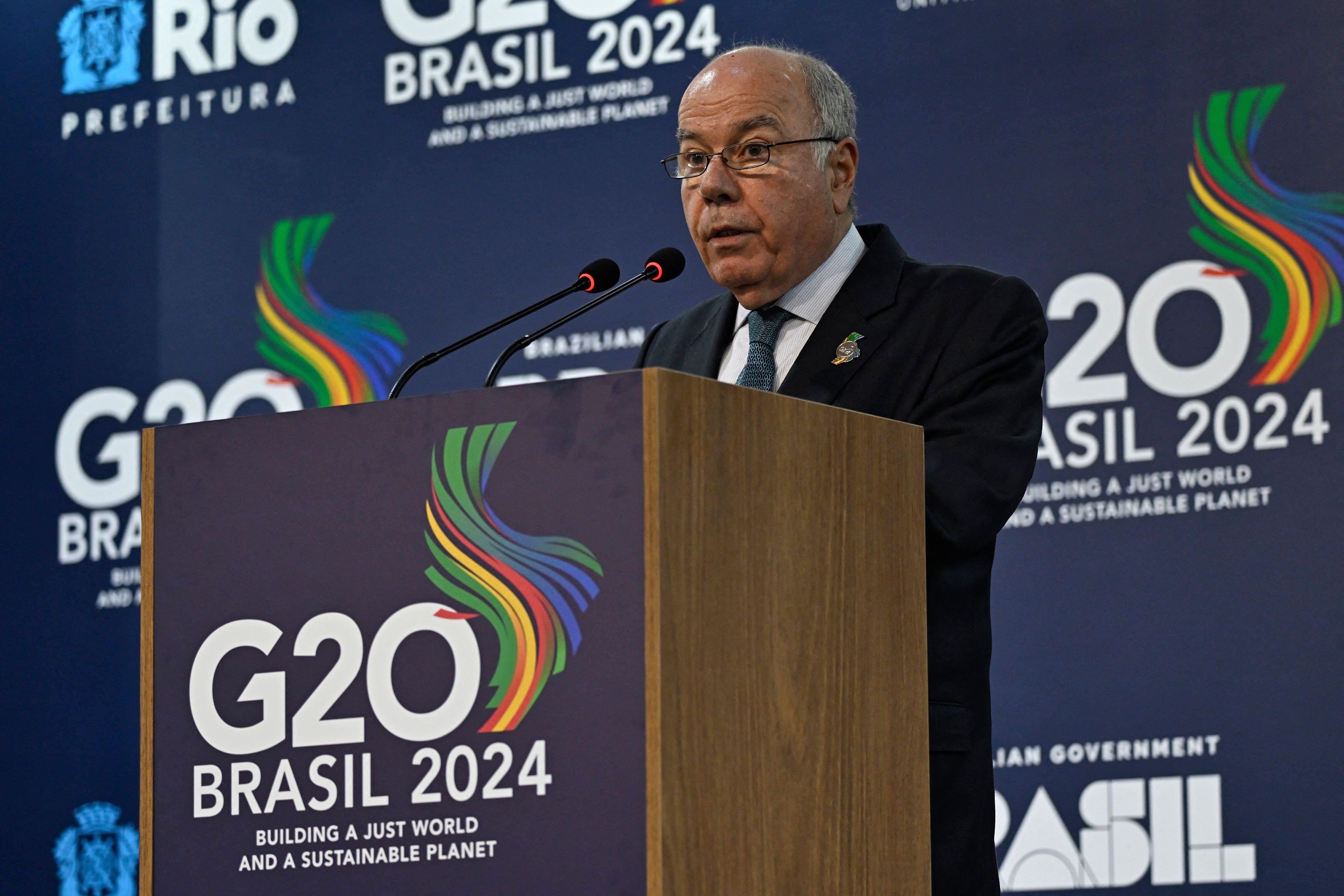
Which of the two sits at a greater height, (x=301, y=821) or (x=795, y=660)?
(x=795, y=660)

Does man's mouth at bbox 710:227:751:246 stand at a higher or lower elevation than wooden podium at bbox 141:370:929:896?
higher

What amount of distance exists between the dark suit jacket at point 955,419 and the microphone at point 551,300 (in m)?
0.26

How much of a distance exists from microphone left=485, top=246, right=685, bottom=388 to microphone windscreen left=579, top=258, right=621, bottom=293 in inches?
0.7

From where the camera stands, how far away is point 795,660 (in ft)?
4.63

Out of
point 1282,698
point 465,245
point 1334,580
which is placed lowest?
point 1282,698


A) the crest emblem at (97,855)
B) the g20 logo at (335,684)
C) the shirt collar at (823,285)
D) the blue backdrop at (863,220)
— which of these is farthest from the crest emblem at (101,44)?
the g20 logo at (335,684)

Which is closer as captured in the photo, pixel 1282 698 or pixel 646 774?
pixel 646 774

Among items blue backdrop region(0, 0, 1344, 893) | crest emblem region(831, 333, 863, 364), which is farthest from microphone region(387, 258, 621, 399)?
blue backdrop region(0, 0, 1344, 893)

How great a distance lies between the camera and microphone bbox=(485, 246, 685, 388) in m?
1.91

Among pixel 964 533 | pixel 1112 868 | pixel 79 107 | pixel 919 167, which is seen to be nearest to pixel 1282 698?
pixel 1112 868

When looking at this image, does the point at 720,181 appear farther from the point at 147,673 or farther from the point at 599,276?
the point at 147,673

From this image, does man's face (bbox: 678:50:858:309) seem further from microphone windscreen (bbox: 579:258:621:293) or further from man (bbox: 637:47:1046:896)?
microphone windscreen (bbox: 579:258:621:293)

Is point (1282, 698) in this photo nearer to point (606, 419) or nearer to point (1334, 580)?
point (1334, 580)

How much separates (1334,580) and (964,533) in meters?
1.68
